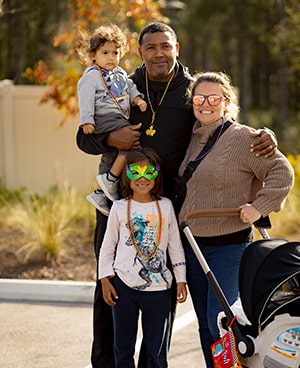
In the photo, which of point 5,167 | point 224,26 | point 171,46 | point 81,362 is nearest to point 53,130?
point 5,167

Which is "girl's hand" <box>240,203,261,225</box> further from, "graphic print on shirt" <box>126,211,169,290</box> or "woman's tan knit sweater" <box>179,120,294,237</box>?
"graphic print on shirt" <box>126,211,169,290</box>

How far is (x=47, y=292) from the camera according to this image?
23.0ft

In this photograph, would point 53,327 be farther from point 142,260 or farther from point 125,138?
point 125,138

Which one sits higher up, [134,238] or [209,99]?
[209,99]

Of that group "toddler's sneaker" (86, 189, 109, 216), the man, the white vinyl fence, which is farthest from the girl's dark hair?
the white vinyl fence

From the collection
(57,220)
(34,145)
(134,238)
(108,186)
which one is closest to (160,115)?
(108,186)

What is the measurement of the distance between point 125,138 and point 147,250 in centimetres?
68

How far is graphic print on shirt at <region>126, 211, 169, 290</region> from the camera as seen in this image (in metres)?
4.19

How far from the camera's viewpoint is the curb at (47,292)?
6977 mm

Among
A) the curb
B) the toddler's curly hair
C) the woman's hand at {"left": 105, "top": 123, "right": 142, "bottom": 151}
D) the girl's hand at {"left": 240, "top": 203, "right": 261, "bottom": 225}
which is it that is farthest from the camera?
the curb

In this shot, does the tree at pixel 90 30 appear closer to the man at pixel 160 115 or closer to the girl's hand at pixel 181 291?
the man at pixel 160 115

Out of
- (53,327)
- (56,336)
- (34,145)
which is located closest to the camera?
(56,336)

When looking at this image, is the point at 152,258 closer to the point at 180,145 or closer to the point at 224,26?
the point at 180,145

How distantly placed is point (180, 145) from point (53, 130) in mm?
8612
